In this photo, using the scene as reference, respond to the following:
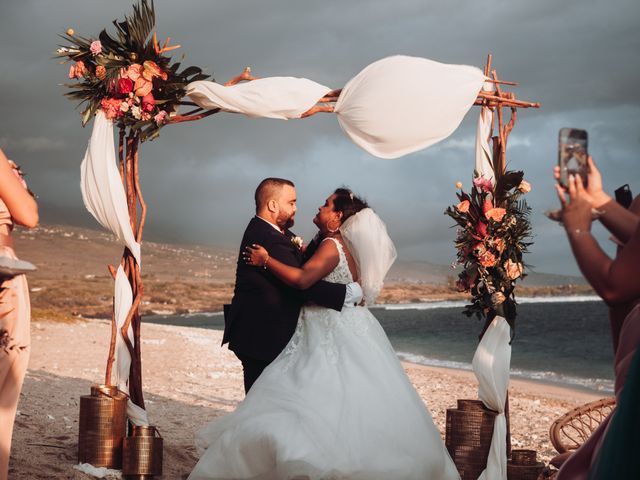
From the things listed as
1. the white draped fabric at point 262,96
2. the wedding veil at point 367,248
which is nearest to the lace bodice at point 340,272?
the wedding veil at point 367,248

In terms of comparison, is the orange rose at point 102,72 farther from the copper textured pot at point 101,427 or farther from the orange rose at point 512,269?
the orange rose at point 512,269

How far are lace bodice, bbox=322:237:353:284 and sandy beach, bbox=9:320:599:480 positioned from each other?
7.00 feet

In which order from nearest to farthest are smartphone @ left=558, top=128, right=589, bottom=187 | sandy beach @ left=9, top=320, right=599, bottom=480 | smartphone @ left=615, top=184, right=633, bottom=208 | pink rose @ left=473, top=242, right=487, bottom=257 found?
smartphone @ left=558, top=128, right=589, bottom=187 < smartphone @ left=615, top=184, right=633, bottom=208 < pink rose @ left=473, top=242, right=487, bottom=257 < sandy beach @ left=9, top=320, right=599, bottom=480

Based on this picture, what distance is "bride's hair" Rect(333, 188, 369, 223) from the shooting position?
20.4ft

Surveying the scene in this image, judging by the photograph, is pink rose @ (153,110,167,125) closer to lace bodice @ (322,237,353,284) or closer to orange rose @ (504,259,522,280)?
lace bodice @ (322,237,353,284)

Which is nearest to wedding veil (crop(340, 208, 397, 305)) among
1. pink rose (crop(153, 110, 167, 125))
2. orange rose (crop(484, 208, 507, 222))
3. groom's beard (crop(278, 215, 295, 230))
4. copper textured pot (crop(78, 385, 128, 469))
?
groom's beard (crop(278, 215, 295, 230))

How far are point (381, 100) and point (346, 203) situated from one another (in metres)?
0.98

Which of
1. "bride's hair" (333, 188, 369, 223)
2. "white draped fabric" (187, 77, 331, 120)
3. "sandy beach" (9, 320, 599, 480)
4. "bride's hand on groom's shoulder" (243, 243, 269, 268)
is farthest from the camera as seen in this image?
"sandy beach" (9, 320, 599, 480)

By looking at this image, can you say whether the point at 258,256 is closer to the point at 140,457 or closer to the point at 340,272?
the point at 340,272

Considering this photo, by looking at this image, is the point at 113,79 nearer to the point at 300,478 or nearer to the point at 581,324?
the point at 300,478

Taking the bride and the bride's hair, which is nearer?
the bride

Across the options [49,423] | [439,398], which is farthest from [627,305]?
[439,398]

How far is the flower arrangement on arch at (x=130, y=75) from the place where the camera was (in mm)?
6461

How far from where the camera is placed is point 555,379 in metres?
23.6
